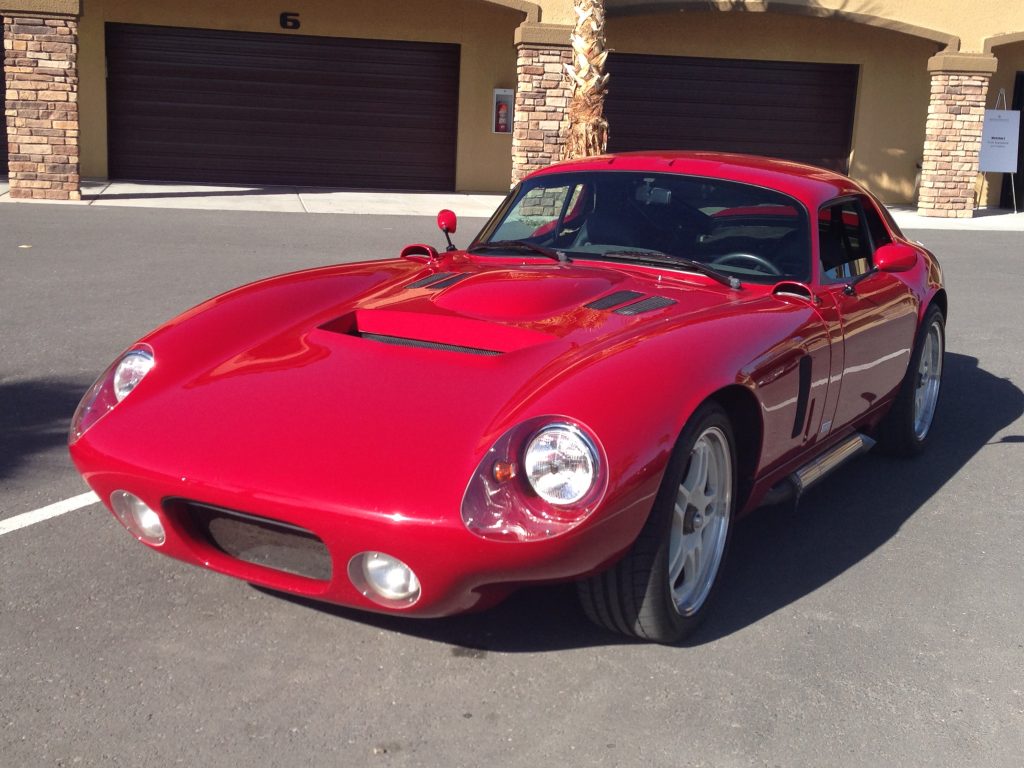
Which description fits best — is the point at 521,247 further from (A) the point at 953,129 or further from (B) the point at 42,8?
(A) the point at 953,129

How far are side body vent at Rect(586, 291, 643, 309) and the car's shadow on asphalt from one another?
36.6 inches

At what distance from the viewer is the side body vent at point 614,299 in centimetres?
414

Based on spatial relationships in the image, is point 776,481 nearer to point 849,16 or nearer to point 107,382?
point 107,382

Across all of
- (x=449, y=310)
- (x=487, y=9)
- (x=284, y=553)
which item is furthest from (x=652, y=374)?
(x=487, y=9)

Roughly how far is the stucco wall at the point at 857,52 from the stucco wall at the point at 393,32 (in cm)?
207

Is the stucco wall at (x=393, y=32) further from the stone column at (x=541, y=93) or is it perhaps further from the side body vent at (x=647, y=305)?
the side body vent at (x=647, y=305)

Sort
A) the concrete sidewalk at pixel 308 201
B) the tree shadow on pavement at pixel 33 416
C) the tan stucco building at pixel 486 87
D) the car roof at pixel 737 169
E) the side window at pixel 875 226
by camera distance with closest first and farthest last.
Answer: the car roof at pixel 737 169, the tree shadow on pavement at pixel 33 416, the side window at pixel 875 226, the concrete sidewalk at pixel 308 201, the tan stucco building at pixel 486 87

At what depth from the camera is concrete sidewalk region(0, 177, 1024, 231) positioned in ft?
55.8

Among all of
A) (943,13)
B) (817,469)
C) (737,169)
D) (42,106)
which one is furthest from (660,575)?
(943,13)

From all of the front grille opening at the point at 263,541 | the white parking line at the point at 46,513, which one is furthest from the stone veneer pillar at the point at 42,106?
the front grille opening at the point at 263,541

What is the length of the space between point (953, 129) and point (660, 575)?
1865 centimetres

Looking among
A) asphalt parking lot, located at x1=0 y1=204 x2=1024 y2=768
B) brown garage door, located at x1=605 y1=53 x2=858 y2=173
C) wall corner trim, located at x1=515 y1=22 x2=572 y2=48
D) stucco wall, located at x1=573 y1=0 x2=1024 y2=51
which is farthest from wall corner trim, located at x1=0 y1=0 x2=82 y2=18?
asphalt parking lot, located at x1=0 y1=204 x2=1024 y2=768

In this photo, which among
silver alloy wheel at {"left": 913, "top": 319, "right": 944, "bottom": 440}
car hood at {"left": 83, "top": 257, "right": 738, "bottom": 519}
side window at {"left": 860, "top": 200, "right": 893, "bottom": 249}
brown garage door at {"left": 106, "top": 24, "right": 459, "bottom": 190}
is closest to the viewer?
car hood at {"left": 83, "top": 257, "right": 738, "bottom": 519}

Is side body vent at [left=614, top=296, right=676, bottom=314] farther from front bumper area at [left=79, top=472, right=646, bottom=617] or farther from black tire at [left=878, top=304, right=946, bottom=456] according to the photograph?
black tire at [left=878, top=304, right=946, bottom=456]
